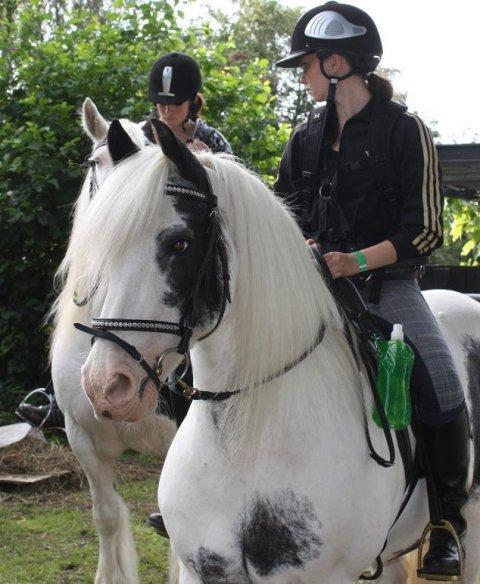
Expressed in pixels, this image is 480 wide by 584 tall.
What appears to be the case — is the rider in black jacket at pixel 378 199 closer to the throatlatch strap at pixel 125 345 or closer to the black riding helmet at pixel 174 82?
the throatlatch strap at pixel 125 345

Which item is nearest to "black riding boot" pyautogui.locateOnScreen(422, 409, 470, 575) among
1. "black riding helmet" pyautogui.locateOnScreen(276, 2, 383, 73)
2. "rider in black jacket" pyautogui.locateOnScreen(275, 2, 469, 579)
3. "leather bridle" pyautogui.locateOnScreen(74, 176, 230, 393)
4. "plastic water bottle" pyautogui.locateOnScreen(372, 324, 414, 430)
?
"rider in black jacket" pyautogui.locateOnScreen(275, 2, 469, 579)

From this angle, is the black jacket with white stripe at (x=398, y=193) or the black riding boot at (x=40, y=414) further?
the black riding boot at (x=40, y=414)

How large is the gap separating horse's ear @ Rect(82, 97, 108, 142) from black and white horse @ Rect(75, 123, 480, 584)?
2.00 m

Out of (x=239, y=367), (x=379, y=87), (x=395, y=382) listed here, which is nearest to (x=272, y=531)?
(x=239, y=367)

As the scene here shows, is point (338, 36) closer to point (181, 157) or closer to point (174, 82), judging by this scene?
point (181, 157)

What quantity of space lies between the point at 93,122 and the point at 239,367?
2338 millimetres

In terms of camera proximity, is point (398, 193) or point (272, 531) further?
point (398, 193)

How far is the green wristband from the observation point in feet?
9.93

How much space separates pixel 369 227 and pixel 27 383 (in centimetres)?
639

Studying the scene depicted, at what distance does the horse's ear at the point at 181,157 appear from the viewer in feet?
8.01

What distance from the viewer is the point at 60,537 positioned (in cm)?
602

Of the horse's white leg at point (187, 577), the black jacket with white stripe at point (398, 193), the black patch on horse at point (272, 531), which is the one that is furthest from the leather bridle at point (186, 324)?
the black jacket with white stripe at point (398, 193)

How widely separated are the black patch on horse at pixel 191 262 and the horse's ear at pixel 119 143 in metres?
0.26

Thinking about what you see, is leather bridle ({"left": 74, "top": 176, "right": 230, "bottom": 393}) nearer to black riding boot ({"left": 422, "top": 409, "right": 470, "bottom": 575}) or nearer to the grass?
black riding boot ({"left": 422, "top": 409, "right": 470, "bottom": 575})
